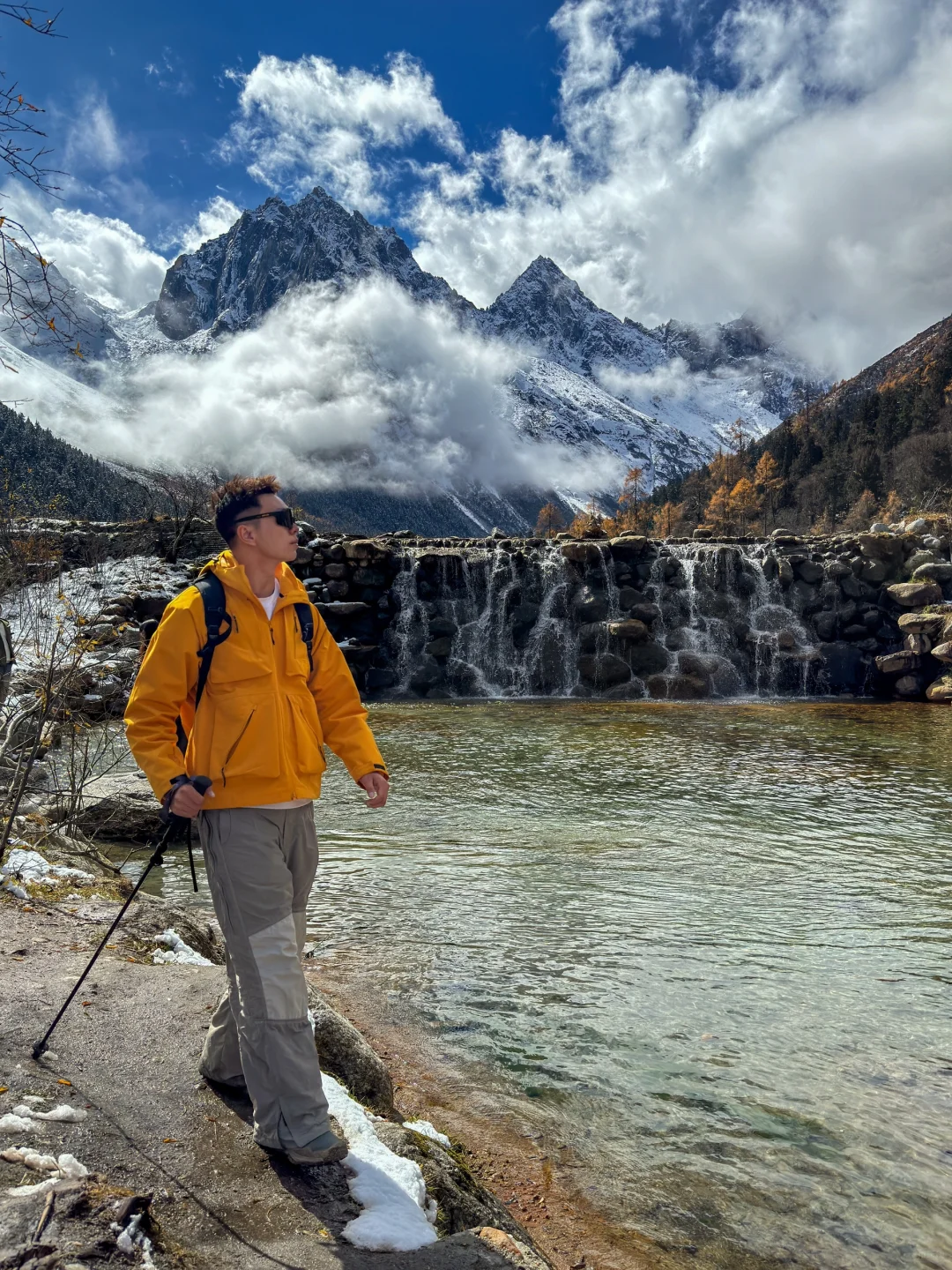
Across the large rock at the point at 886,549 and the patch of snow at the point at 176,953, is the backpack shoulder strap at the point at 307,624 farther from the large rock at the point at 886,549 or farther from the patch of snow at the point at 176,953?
the large rock at the point at 886,549

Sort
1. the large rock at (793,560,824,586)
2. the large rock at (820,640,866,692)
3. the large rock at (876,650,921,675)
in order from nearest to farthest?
the large rock at (876,650,921,675)
the large rock at (820,640,866,692)
the large rock at (793,560,824,586)

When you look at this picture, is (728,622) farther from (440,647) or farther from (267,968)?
(267,968)

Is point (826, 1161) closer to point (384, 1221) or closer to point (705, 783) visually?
point (384, 1221)

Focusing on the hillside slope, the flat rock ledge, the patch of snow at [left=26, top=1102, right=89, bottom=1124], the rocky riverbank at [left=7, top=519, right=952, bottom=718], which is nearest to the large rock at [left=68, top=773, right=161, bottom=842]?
the flat rock ledge

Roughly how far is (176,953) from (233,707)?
117 inches

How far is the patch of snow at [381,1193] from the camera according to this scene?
8.54 feet

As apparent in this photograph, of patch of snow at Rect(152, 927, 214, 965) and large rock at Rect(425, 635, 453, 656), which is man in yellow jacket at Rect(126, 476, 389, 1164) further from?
large rock at Rect(425, 635, 453, 656)

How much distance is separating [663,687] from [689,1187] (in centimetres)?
2521

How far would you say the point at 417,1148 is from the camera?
3.22m

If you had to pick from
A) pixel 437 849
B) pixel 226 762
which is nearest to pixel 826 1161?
pixel 226 762

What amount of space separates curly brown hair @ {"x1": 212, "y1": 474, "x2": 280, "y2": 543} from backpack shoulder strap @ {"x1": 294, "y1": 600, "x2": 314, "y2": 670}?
41cm

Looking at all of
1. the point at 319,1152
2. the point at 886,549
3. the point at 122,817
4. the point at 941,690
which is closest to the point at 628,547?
the point at 886,549

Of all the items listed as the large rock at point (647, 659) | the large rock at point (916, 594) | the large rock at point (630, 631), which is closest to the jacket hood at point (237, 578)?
the large rock at point (647, 659)

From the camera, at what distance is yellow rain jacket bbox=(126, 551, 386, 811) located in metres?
3.16
